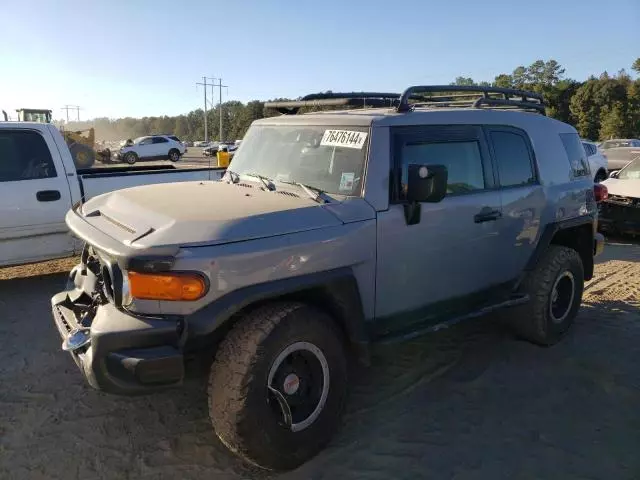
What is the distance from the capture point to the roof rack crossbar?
3.74 metres

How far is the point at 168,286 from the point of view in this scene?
265cm

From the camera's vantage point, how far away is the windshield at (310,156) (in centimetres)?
346

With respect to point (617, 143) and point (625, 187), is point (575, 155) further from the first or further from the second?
point (617, 143)

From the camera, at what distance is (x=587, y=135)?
53.9 metres

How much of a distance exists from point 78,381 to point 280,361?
1.89m

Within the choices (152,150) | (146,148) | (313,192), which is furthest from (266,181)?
(152,150)

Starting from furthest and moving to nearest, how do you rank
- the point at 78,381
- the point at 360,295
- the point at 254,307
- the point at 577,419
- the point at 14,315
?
the point at 14,315
the point at 78,381
the point at 577,419
the point at 360,295
the point at 254,307

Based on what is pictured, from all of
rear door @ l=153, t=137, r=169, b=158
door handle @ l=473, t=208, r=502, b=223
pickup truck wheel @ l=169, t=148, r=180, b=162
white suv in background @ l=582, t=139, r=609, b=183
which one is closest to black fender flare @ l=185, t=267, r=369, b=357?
door handle @ l=473, t=208, r=502, b=223

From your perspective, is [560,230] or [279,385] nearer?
[279,385]

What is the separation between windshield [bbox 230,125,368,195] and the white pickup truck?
2741 mm

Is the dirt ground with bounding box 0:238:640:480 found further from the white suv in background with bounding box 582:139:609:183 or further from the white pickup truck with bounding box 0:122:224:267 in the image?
the white suv in background with bounding box 582:139:609:183

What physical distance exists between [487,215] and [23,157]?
508 cm

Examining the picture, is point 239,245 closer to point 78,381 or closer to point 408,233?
point 408,233

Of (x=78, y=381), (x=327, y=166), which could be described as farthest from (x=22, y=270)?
(x=327, y=166)
